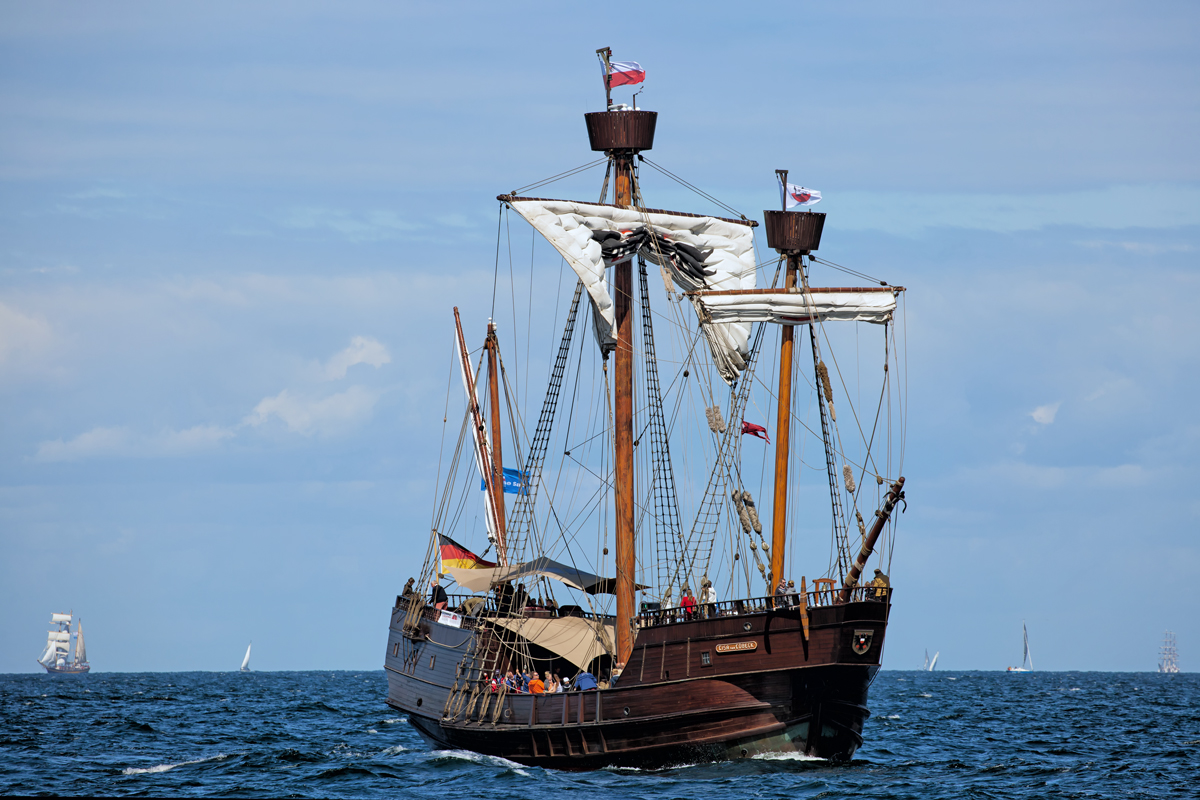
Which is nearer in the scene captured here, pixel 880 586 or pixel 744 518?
pixel 880 586

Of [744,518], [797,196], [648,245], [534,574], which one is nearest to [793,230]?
[797,196]

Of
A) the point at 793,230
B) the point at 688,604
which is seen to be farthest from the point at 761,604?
the point at 793,230

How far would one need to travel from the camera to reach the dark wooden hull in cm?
3859

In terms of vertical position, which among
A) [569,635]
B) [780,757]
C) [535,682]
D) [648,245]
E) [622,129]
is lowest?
[780,757]

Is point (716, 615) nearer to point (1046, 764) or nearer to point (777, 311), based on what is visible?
point (777, 311)

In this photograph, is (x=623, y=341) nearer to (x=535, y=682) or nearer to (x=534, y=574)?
(x=534, y=574)

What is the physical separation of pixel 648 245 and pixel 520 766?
17751 mm

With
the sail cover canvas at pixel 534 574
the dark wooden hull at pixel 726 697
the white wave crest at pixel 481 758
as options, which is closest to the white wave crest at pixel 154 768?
the white wave crest at pixel 481 758

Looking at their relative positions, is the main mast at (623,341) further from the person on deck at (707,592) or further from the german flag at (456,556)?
the german flag at (456,556)

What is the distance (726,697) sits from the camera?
128ft

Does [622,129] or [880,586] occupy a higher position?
[622,129]

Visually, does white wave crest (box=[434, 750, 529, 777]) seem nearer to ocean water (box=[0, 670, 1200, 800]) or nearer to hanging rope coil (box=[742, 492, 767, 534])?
ocean water (box=[0, 670, 1200, 800])

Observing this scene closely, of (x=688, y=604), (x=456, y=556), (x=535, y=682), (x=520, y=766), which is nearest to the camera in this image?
(x=688, y=604)

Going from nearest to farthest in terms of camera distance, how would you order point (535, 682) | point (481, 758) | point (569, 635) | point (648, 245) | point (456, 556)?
point (535, 682)
point (481, 758)
point (569, 635)
point (648, 245)
point (456, 556)
